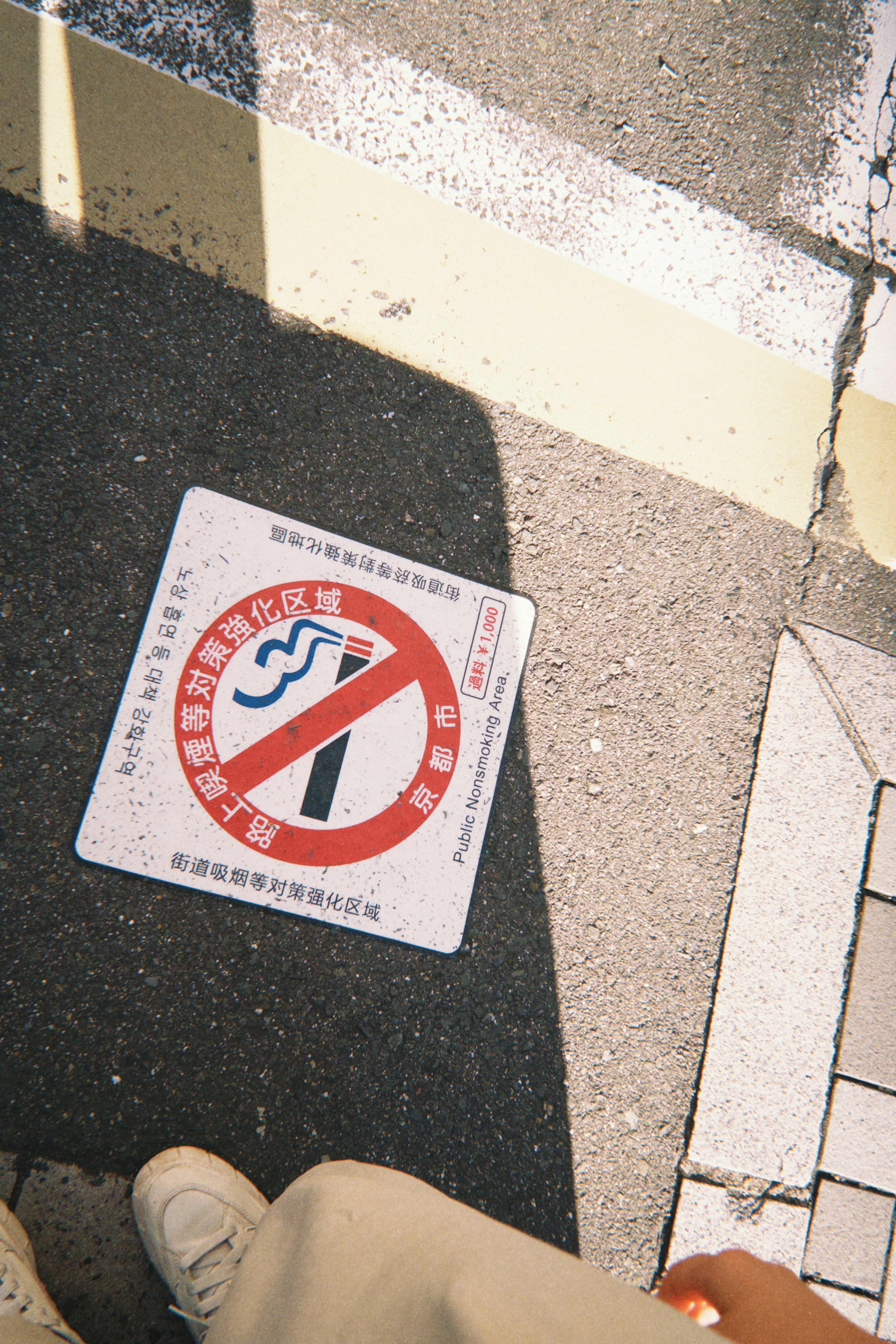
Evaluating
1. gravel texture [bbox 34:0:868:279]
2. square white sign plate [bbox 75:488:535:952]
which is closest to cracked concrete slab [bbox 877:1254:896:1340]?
square white sign plate [bbox 75:488:535:952]

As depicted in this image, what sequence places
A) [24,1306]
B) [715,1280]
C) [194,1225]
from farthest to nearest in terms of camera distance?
[194,1225], [24,1306], [715,1280]

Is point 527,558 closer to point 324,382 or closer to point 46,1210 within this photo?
point 324,382

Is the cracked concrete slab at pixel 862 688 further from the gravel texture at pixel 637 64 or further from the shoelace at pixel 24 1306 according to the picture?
the shoelace at pixel 24 1306

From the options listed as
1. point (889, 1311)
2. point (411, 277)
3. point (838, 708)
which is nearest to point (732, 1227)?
point (889, 1311)

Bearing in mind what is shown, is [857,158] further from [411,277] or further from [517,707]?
[517,707]

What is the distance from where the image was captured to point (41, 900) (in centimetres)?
168

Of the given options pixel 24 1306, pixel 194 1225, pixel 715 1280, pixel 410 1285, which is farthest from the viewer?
pixel 194 1225

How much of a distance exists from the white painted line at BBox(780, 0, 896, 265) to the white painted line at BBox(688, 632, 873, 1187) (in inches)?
50.4

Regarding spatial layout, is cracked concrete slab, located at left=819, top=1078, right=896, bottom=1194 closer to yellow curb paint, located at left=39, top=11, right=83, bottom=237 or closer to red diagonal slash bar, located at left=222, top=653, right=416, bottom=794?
red diagonal slash bar, located at left=222, top=653, right=416, bottom=794

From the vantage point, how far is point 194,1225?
160cm

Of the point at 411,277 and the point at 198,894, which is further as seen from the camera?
the point at 411,277

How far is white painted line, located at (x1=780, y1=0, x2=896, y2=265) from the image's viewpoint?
7.14 feet

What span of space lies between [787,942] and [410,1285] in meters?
1.40

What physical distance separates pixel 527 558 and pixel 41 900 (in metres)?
1.49
